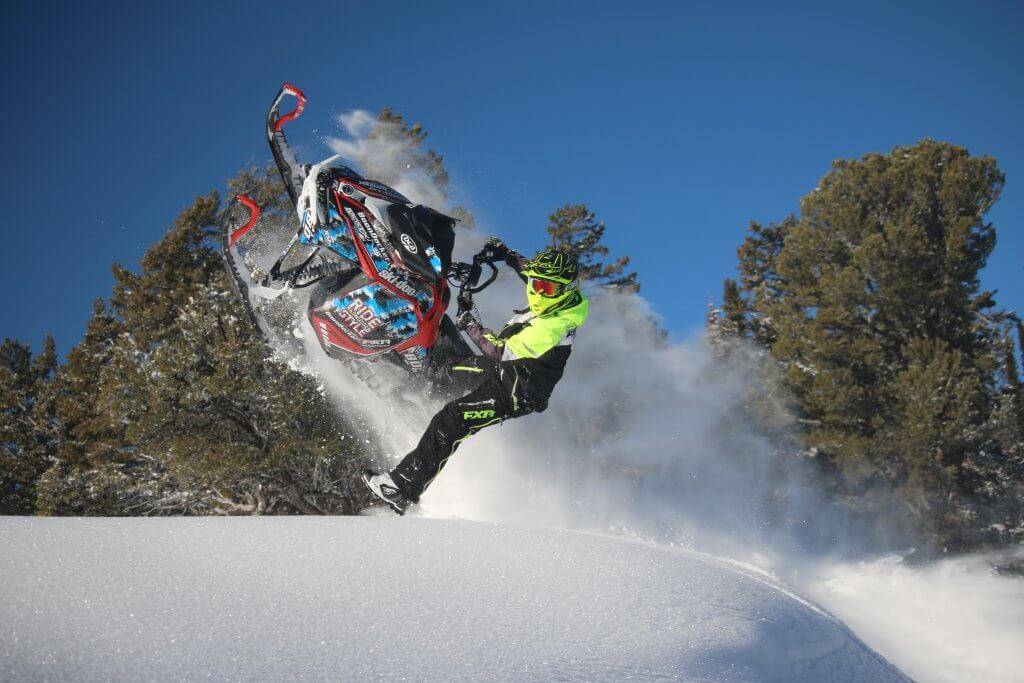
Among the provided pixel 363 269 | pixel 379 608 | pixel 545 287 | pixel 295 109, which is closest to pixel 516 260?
pixel 545 287

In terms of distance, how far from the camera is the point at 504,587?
3.00m

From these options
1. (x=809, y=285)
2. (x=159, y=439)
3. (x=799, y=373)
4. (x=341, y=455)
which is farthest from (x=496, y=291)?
(x=809, y=285)

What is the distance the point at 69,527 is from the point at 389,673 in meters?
2.28

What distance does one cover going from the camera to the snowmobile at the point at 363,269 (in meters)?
5.64

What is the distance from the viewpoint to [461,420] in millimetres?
5680

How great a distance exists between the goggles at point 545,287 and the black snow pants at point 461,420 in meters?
0.68

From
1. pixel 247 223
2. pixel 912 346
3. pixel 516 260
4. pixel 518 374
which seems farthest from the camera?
pixel 912 346

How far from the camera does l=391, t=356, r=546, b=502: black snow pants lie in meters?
5.61

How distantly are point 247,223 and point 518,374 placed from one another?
330 centimetres

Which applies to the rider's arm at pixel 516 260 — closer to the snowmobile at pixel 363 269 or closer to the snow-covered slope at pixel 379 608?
the snowmobile at pixel 363 269

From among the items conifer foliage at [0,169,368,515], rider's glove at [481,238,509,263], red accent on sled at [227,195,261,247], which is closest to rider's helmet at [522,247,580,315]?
rider's glove at [481,238,509,263]

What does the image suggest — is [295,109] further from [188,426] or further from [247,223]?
[188,426]

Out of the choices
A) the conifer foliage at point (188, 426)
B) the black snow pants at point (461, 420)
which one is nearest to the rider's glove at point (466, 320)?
the black snow pants at point (461, 420)

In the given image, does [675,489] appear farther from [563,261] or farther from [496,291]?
[563,261]
